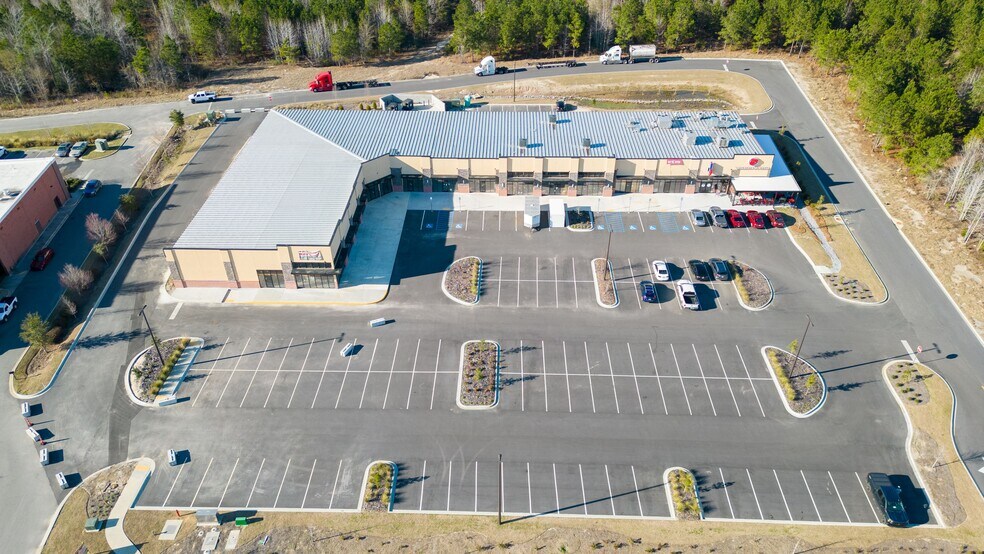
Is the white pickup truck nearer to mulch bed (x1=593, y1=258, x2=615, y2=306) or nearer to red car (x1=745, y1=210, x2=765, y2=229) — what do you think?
mulch bed (x1=593, y1=258, x2=615, y2=306)

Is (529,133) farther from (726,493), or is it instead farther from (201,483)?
(201,483)

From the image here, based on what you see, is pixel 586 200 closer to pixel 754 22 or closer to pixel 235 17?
pixel 754 22

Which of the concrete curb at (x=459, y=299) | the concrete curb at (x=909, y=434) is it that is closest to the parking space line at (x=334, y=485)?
the concrete curb at (x=459, y=299)

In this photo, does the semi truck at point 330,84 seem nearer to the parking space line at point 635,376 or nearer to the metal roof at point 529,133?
the metal roof at point 529,133

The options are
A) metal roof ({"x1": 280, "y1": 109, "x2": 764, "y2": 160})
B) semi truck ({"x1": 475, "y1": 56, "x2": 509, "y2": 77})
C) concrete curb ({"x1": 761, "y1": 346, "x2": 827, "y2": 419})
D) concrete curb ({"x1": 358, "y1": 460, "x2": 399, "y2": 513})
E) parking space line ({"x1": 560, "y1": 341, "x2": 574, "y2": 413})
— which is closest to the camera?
concrete curb ({"x1": 358, "y1": 460, "x2": 399, "y2": 513})

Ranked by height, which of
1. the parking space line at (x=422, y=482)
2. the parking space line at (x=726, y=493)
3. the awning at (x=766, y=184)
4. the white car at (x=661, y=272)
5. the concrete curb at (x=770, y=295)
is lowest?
the parking space line at (x=726, y=493)

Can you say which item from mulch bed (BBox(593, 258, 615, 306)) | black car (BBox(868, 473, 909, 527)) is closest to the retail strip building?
mulch bed (BBox(593, 258, 615, 306))

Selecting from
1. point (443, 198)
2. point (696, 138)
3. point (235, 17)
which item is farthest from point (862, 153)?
point (235, 17)
